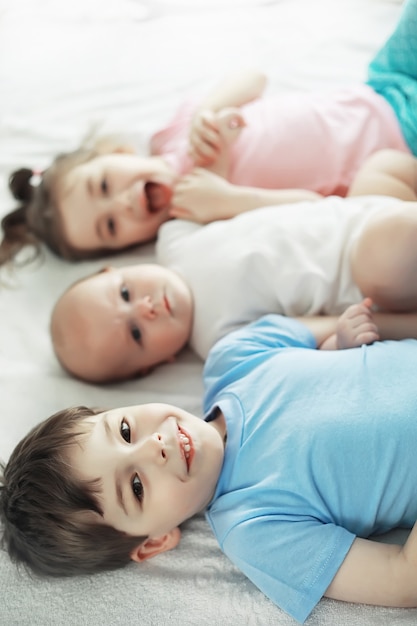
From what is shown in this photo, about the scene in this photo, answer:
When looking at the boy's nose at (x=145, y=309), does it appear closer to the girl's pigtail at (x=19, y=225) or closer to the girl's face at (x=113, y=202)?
the girl's face at (x=113, y=202)

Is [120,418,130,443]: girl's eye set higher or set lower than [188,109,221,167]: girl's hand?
lower

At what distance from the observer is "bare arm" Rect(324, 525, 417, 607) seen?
0.90 m

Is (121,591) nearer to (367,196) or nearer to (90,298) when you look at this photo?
(90,298)

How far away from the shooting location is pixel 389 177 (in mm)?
1362

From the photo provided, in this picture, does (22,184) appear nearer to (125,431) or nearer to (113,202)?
(113,202)

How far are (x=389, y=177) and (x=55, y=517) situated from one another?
0.85m

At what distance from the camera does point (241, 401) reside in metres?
1.10

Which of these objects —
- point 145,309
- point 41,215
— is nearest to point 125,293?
point 145,309

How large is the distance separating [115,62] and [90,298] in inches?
33.9

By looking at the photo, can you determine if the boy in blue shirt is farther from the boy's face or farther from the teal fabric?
the teal fabric

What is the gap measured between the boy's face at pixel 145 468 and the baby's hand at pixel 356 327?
272 mm

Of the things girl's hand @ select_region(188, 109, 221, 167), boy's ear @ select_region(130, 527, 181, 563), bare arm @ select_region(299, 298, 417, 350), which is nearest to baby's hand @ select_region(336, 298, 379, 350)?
bare arm @ select_region(299, 298, 417, 350)

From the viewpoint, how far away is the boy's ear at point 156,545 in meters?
1.03

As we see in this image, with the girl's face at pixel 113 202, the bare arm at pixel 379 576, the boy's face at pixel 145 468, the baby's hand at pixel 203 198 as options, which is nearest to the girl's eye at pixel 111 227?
the girl's face at pixel 113 202
